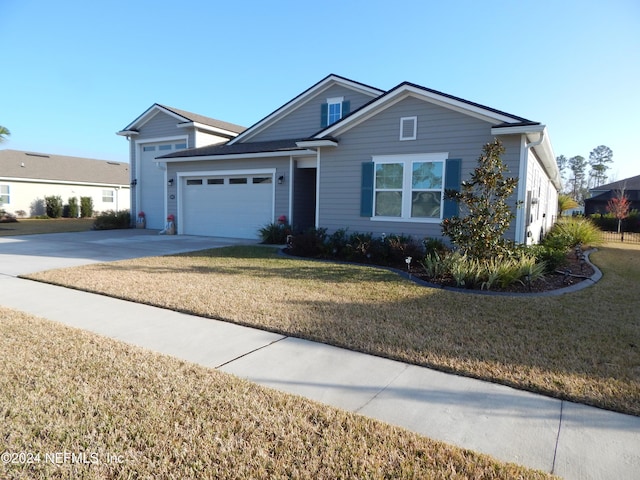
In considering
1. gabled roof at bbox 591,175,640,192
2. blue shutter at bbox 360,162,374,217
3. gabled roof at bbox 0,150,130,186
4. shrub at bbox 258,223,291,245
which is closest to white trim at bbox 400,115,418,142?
blue shutter at bbox 360,162,374,217

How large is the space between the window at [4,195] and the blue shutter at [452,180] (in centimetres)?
3083

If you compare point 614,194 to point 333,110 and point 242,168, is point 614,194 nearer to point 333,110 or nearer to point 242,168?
point 333,110

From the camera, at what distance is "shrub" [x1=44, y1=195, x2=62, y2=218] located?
2969 centimetres

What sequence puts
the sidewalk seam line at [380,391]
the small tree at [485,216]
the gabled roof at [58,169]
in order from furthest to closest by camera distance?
the gabled roof at [58,169] < the small tree at [485,216] < the sidewalk seam line at [380,391]

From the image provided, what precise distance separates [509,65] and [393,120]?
5.17 meters

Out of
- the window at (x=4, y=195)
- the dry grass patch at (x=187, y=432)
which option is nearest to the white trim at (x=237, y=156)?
the dry grass patch at (x=187, y=432)

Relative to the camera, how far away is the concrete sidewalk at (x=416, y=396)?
8.66 ft

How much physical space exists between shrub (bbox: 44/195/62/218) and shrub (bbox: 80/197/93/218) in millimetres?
1519

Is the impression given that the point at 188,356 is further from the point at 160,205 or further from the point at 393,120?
the point at 160,205

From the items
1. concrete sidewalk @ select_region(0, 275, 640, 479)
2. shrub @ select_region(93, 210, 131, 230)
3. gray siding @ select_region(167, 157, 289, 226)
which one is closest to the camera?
concrete sidewalk @ select_region(0, 275, 640, 479)

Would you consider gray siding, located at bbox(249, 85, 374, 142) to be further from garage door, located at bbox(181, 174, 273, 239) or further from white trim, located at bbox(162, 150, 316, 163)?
garage door, located at bbox(181, 174, 273, 239)

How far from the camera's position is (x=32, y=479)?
2273mm

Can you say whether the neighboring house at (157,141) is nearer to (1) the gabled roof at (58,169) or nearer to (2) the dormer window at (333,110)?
(2) the dormer window at (333,110)

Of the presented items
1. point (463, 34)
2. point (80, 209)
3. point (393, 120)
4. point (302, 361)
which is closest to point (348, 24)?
point (463, 34)
